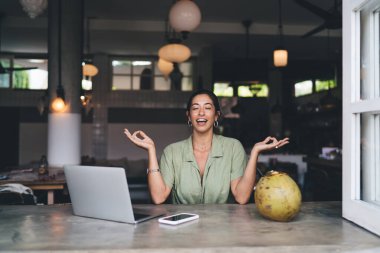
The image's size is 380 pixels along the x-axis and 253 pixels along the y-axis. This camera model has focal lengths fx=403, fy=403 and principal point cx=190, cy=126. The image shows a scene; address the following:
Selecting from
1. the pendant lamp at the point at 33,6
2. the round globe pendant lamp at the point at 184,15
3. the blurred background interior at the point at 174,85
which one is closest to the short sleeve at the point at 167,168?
the round globe pendant lamp at the point at 184,15

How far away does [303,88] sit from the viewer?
13.1 meters

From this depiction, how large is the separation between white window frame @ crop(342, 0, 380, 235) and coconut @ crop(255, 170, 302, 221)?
0.24 meters

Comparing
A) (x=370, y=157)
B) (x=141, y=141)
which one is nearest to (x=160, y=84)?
(x=141, y=141)

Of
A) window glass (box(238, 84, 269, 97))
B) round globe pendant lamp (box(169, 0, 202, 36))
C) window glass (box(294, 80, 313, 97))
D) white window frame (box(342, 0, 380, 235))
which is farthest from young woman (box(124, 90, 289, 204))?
window glass (box(294, 80, 313, 97))

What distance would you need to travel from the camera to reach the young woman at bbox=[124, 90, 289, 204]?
2494mm

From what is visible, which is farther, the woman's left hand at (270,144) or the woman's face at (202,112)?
the woman's face at (202,112)

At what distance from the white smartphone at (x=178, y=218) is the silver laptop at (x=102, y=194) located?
0.30 ft

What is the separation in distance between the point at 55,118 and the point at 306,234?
5865 mm

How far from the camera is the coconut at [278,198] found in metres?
1.60

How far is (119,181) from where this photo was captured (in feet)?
5.24

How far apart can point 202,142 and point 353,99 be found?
1286mm

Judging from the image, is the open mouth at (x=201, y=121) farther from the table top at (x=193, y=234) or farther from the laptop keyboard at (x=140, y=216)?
the laptop keyboard at (x=140, y=216)

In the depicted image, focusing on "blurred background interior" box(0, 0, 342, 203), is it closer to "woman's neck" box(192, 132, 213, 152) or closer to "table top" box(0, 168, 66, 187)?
"table top" box(0, 168, 66, 187)

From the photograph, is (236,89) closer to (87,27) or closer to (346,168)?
(87,27)
